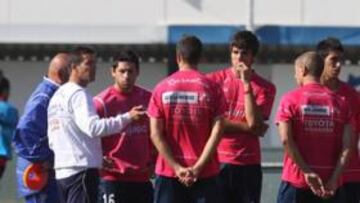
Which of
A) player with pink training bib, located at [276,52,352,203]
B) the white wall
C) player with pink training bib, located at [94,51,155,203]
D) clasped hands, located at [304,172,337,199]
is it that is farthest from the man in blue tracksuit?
the white wall

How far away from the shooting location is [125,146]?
9141 millimetres

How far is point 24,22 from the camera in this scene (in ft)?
69.7

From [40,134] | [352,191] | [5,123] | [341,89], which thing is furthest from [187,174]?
[5,123]

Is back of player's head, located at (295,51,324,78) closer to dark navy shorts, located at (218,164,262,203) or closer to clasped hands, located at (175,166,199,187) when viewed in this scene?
clasped hands, located at (175,166,199,187)

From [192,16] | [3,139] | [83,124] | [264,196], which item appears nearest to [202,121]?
[83,124]

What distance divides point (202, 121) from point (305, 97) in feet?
2.45

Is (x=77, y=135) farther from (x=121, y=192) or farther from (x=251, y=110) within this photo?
(x=251, y=110)

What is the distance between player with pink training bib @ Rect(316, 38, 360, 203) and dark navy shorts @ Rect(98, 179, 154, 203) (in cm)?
168

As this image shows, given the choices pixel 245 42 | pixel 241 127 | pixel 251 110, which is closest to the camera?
pixel 251 110

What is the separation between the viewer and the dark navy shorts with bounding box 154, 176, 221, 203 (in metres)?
8.11

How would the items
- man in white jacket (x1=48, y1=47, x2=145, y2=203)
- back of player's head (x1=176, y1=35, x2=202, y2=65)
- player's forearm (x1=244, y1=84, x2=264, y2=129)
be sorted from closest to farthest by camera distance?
back of player's head (x1=176, y1=35, x2=202, y2=65) < man in white jacket (x1=48, y1=47, x2=145, y2=203) < player's forearm (x1=244, y1=84, x2=264, y2=129)

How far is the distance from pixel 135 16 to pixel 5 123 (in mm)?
7792

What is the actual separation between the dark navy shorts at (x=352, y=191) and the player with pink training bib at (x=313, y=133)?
2.91 feet

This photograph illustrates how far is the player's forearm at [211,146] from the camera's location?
26.0 ft
